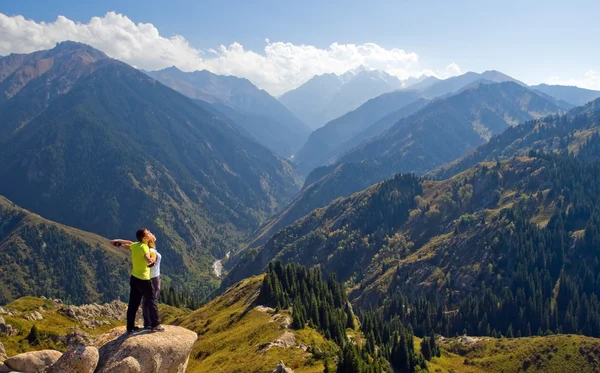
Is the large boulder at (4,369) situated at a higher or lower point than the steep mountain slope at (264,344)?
higher

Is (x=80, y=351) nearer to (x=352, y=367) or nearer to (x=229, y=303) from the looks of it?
(x=352, y=367)

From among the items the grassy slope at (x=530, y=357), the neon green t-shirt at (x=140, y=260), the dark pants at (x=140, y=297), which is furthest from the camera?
the grassy slope at (x=530, y=357)

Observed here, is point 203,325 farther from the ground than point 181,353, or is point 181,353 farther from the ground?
point 181,353

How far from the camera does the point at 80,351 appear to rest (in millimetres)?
27562

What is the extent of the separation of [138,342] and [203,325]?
109310 mm

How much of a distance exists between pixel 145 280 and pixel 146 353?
5.08 m

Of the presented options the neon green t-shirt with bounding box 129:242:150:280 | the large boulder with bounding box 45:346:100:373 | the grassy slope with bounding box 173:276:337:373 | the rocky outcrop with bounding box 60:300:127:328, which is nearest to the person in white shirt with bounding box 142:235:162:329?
the neon green t-shirt with bounding box 129:242:150:280

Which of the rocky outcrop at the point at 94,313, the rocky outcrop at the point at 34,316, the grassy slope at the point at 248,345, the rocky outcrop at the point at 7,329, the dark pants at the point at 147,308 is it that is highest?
the dark pants at the point at 147,308

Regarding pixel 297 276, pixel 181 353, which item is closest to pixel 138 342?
pixel 181 353

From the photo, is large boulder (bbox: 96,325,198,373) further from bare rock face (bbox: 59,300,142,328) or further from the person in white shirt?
bare rock face (bbox: 59,300,142,328)

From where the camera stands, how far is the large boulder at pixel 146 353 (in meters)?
28.2

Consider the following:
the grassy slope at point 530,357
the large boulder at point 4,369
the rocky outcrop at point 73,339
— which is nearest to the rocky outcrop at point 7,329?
the rocky outcrop at point 73,339

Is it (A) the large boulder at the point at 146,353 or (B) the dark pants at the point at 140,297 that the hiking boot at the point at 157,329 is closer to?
(A) the large boulder at the point at 146,353

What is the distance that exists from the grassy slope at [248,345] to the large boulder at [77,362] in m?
51.5
